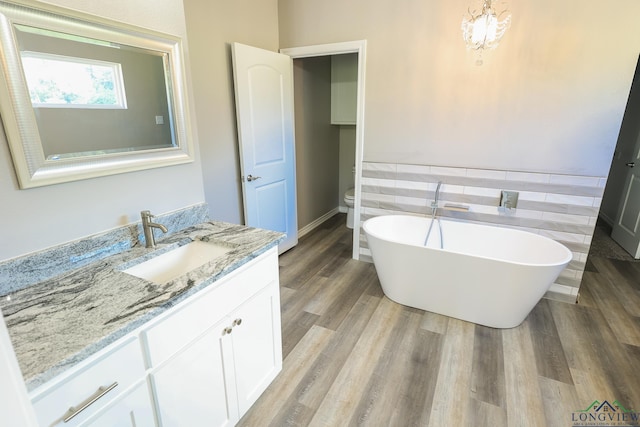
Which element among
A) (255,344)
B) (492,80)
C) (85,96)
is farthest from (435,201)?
(85,96)

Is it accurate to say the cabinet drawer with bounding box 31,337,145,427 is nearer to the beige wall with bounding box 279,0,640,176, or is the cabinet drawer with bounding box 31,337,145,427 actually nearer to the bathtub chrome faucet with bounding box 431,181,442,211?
the bathtub chrome faucet with bounding box 431,181,442,211

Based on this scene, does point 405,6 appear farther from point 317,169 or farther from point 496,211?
point 317,169

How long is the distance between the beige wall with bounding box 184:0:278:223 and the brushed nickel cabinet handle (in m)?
1.79

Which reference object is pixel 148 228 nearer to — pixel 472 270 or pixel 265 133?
pixel 265 133

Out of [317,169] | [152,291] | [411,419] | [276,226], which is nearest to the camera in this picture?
[152,291]

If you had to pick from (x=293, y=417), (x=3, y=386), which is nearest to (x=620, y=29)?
(x=293, y=417)

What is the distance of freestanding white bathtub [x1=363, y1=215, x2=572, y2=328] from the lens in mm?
2070

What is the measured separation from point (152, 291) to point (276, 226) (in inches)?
85.0

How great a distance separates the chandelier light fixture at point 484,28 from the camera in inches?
80.5

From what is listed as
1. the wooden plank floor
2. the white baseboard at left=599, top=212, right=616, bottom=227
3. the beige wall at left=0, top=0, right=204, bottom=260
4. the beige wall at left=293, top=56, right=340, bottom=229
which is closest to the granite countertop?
the beige wall at left=0, top=0, right=204, bottom=260

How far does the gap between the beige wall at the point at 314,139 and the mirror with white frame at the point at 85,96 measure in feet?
6.76

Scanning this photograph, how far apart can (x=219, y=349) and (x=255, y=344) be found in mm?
269

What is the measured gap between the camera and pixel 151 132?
5.28 ft

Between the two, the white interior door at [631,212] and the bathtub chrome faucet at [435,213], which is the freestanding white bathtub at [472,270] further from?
the white interior door at [631,212]
